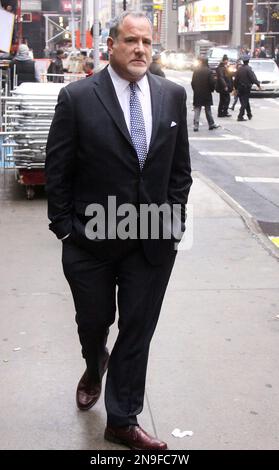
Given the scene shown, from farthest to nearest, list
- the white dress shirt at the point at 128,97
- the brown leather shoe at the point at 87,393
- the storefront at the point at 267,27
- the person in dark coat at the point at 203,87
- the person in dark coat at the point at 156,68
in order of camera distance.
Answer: the storefront at the point at 267,27, the person in dark coat at the point at 203,87, the person in dark coat at the point at 156,68, the brown leather shoe at the point at 87,393, the white dress shirt at the point at 128,97

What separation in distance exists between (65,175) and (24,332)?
1928 millimetres

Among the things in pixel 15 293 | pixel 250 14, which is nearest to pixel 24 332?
pixel 15 293

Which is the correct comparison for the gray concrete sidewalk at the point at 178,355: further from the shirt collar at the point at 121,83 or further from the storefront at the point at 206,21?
the storefront at the point at 206,21

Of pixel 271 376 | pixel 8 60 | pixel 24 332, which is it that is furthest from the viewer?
pixel 8 60

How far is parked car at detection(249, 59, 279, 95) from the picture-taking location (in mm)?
31031

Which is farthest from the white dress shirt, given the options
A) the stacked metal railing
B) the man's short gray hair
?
the stacked metal railing

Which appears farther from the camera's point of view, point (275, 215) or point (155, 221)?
point (275, 215)

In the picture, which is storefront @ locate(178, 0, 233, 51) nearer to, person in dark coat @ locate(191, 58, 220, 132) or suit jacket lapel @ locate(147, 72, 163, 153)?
person in dark coat @ locate(191, 58, 220, 132)

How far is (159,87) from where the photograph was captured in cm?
350

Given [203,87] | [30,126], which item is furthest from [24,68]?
[30,126]

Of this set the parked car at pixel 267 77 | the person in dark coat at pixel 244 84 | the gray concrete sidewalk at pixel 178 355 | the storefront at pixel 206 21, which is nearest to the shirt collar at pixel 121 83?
the gray concrete sidewalk at pixel 178 355

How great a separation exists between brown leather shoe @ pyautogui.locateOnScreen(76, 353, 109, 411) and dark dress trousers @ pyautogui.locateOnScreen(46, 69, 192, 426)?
0.38m

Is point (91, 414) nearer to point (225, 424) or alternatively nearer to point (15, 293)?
point (225, 424)

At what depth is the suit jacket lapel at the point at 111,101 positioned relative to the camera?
3346 millimetres
